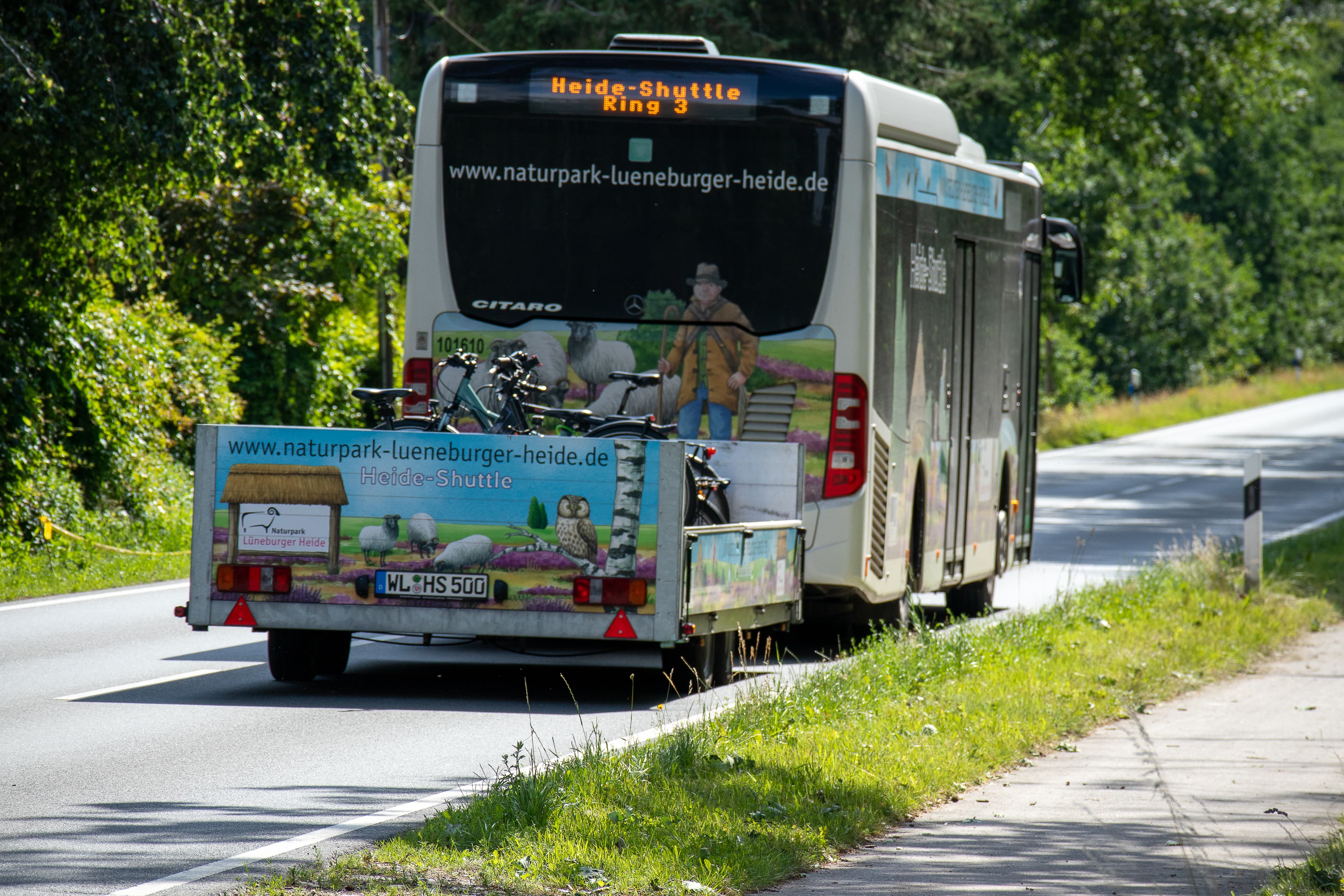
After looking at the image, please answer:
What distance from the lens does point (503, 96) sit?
37.1ft

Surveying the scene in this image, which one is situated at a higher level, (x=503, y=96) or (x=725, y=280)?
(x=503, y=96)

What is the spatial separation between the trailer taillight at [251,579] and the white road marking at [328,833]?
2026 millimetres

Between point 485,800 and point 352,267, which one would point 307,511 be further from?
point 352,267

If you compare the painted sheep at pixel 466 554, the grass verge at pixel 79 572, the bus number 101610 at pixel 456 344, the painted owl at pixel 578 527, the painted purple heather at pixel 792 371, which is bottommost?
the grass verge at pixel 79 572

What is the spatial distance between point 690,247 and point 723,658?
2.49 metres

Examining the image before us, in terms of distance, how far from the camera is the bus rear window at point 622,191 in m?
11.2

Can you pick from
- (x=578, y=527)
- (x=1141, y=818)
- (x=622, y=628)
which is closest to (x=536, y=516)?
(x=578, y=527)

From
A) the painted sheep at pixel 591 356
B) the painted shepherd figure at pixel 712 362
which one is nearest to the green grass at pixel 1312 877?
the painted shepherd figure at pixel 712 362

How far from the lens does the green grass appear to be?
576 centimetres

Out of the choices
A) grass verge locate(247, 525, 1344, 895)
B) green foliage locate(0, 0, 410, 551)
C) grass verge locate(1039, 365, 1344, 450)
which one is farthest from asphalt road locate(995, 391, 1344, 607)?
green foliage locate(0, 0, 410, 551)

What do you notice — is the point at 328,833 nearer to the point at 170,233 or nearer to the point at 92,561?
the point at 92,561

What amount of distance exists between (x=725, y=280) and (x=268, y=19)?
673 cm

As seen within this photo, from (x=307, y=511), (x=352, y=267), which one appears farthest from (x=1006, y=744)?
(x=352, y=267)

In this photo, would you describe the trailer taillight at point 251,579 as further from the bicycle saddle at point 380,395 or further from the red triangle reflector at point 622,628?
the red triangle reflector at point 622,628
